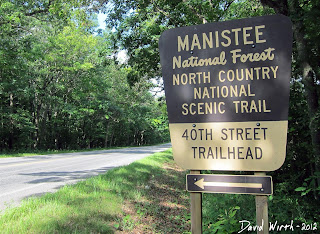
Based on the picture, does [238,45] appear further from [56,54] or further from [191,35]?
[56,54]

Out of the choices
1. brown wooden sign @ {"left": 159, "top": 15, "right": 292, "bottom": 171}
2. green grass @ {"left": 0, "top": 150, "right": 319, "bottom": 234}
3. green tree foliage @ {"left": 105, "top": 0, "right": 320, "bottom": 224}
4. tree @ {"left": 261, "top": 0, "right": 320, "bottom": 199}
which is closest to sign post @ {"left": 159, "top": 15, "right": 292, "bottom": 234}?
brown wooden sign @ {"left": 159, "top": 15, "right": 292, "bottom": 171}

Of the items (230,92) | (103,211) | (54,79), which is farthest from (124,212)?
(54,79)

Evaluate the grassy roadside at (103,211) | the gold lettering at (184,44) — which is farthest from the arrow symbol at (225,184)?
the grassy roadside at (103,211)

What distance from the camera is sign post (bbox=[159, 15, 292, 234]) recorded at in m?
2.26

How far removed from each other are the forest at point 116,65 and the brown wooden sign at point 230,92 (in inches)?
63.1

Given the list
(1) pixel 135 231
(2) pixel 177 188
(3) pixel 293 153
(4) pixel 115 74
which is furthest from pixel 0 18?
(4) pixel 115 74

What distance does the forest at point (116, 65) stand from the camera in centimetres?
454

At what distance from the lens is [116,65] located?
1477cm

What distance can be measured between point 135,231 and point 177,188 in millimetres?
4132

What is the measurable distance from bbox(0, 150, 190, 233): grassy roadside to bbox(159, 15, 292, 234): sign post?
95.1 inches

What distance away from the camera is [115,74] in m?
35.9

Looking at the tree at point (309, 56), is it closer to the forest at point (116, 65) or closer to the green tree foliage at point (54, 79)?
the forest at point (116, 65)

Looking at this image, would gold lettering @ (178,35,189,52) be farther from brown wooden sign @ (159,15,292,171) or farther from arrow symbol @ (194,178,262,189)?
arrow symbol @ (194,178,262,189)

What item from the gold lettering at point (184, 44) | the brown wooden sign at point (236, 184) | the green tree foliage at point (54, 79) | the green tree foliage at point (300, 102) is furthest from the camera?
the green tree foliage at point (54, 79)
